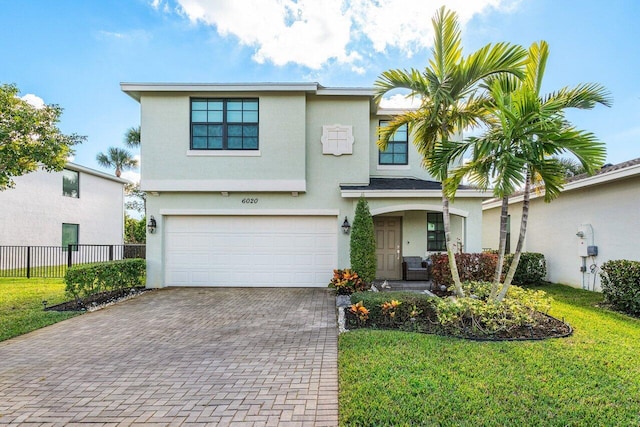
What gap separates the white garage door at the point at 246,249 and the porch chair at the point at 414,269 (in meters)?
2.59

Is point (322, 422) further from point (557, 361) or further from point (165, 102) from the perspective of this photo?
point (165, 102)

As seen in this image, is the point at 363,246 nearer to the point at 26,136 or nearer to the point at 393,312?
the point at 393,312

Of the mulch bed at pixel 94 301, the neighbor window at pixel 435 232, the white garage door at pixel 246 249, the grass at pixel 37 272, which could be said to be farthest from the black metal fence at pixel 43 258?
the neighbor window at pixel 435 232

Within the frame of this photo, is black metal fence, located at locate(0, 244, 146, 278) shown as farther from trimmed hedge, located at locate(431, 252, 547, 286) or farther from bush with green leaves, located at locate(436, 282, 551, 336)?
bush with green leaves, located at locate(436, 282, 551, 336)

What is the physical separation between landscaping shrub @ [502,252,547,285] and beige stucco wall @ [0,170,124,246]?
22580mm

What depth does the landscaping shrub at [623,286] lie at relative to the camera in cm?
746

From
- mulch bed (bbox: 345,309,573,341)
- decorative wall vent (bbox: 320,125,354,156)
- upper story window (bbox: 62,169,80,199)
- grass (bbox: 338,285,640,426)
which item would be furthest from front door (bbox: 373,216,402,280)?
upper story window (bbox: 62,169,80,199)

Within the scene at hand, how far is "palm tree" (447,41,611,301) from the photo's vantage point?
563 cm

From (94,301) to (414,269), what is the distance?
942cm

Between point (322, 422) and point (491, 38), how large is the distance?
23.0ft

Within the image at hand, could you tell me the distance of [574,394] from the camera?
12.5 ft

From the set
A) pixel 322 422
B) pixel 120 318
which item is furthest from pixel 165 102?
pixel 322 422

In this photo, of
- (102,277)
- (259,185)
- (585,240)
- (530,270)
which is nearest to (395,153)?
(259,185)

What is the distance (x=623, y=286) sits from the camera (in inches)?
308
